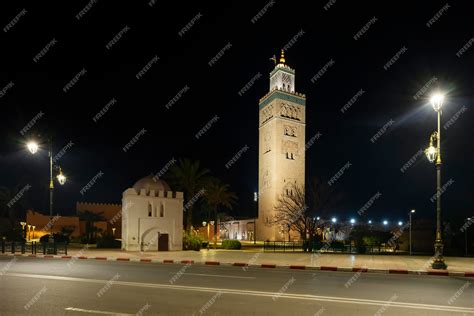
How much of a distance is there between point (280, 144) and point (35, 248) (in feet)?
→ 150

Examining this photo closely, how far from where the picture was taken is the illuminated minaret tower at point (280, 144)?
6500cm

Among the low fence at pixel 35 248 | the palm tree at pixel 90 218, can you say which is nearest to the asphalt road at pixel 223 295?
the low fence at pixel 35 248

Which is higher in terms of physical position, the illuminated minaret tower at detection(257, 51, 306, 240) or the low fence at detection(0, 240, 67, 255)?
the illuminated minaret tower at detection(257, 51, 306, 240)

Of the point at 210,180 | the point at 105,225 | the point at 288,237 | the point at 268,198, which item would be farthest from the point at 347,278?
the point at 268,198

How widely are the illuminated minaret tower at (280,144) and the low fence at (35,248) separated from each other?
39907 mm

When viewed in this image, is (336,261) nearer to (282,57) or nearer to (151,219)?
(151,219)

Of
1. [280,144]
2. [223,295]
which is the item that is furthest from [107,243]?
[280,144]

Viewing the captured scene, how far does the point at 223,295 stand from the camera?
9914 mm

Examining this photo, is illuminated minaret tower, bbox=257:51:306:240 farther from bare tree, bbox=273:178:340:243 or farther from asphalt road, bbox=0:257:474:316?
asphalt road, bbox=0:257:474:316

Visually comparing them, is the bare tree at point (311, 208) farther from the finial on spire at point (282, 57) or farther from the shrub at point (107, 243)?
the finial on spire at point (282, 57)

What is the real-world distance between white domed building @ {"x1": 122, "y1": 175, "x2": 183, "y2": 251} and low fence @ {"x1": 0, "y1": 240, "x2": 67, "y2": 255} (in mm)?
4797

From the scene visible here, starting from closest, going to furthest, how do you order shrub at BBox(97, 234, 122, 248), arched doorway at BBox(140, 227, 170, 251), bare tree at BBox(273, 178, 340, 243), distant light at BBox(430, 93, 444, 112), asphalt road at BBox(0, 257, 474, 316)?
1. asphalt road at BBox(0, 257, 474, 316)
2. distant light at BBox(430, 93, 444, 112)
3. arched doorway at BBox(140, 227, 170, 251)
4. shrub at BBox(97, 234, 122, 248)
5. bare tree at BBox(273, 178, 340, 243)

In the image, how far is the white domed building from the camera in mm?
29328

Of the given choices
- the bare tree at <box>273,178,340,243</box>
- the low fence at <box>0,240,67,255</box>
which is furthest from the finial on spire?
the low fence at <box>0,240,67,255</box>
